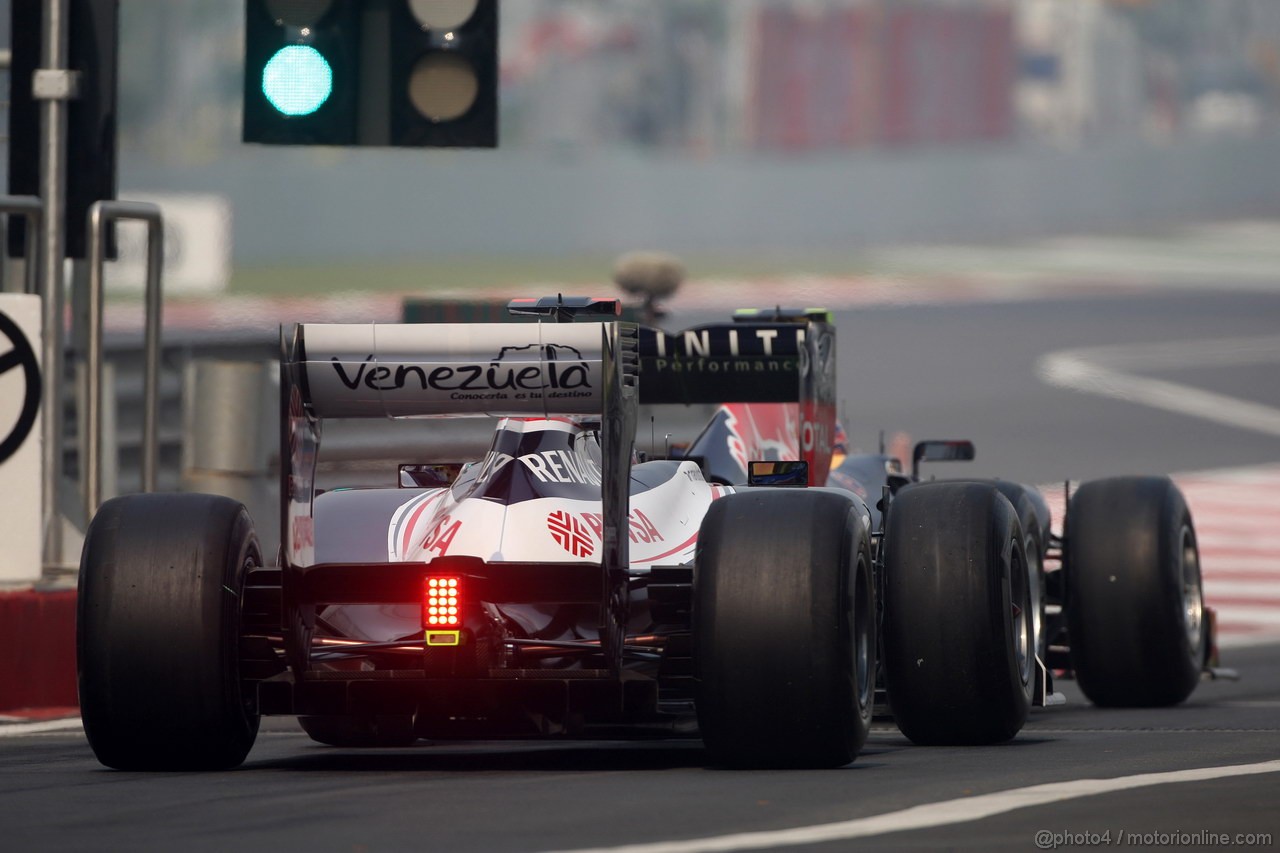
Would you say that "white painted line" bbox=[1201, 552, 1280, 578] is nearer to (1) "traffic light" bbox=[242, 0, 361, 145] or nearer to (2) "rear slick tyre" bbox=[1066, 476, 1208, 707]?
(2) "rear slick tyre" bbox=[1066, 476, 1208, 707]

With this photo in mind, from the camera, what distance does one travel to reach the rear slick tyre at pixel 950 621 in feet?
26.6

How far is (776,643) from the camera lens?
24.0ft

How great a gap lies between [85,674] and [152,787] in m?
0.55

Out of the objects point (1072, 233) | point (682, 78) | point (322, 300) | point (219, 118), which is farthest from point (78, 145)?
point (682, 78)

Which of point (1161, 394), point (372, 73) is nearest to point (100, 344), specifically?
point (372, 73)

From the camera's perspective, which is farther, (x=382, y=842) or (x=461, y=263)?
(x=461, y=263)

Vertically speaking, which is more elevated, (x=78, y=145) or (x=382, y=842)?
(x=78, y=145)

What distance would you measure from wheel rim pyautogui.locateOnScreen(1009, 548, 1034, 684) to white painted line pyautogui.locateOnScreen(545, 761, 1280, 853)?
1307 mm

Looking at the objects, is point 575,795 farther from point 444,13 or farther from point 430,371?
point 444,13

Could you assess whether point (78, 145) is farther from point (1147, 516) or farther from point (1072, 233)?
point (1072, 233)

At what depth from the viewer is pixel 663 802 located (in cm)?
657

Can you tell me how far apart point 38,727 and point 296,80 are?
2.75 m

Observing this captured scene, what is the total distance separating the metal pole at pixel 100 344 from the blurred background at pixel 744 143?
73.1 ft

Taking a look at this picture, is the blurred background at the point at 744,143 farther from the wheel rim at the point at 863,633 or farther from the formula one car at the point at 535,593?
the wheel rim at the point at 863,633
